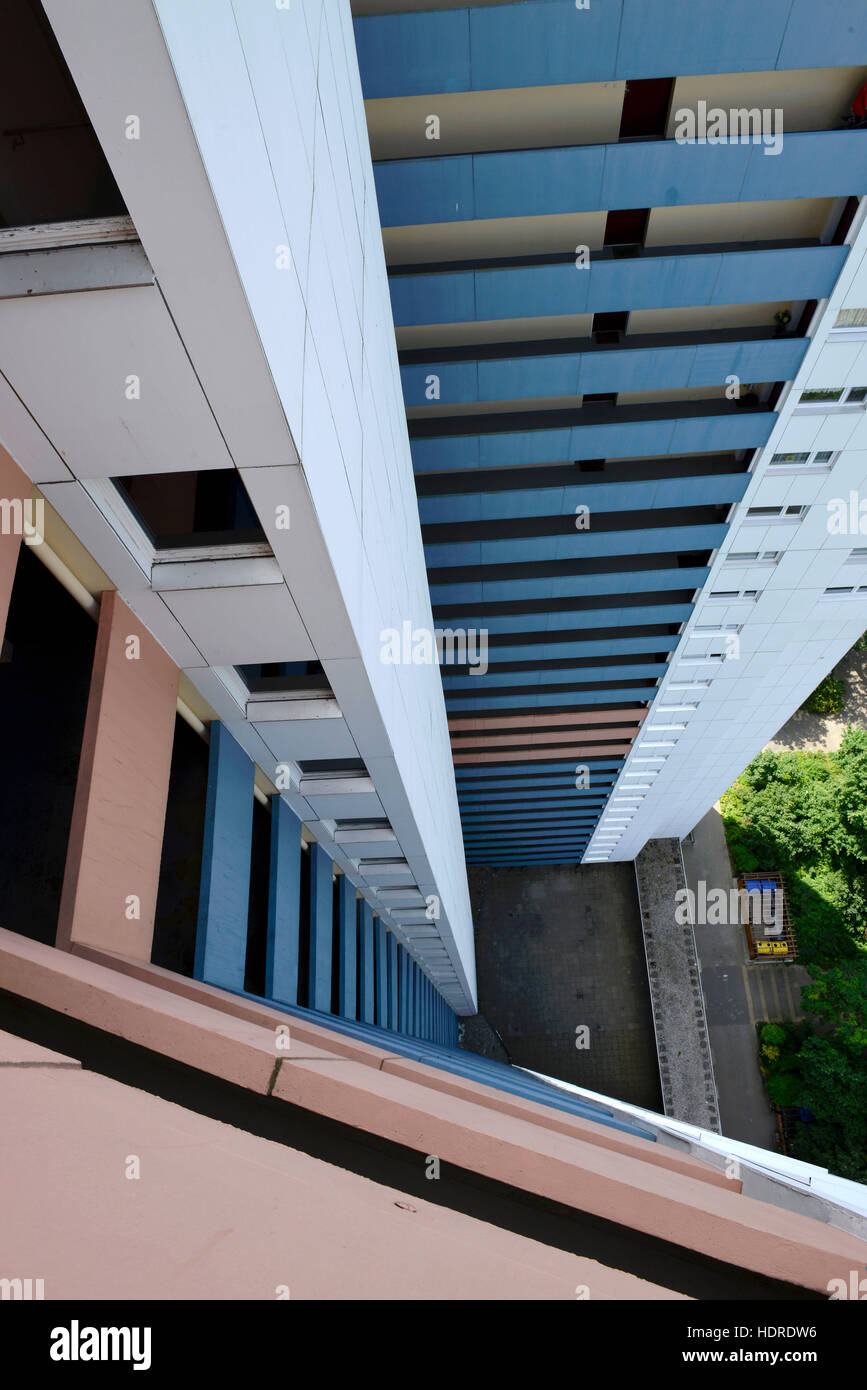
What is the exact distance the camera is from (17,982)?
3.37 meters

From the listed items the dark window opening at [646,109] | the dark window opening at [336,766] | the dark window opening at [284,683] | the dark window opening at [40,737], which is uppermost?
the dark window opening at [646,109]

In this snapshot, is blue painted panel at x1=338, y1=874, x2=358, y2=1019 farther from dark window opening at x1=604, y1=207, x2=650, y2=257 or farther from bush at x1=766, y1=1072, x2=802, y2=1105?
bush at x1=766, y1=1072, x2=802, y2=1105

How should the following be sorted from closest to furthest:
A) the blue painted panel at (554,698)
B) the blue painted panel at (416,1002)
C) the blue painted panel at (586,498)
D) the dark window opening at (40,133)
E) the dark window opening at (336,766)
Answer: the dark window opening at (40,133) → the dark window opening at (336,766) → the blue painted panel at (586,498) → the blue painted panel at (554,698) → the blue painted panel at (416,1002)

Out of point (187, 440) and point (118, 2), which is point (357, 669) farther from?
point (118, 2)

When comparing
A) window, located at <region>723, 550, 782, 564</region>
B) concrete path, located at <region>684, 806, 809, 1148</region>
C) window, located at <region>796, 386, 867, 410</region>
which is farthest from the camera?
concrete path, located at <region>684, 806, 809, 1148</region>

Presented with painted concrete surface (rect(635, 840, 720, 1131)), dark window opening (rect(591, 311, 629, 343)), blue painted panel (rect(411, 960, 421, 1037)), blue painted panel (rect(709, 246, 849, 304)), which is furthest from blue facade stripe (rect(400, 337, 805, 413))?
painted concrete surface (rect(635, 840, 720, 1131))

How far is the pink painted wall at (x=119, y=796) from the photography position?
5305 mm

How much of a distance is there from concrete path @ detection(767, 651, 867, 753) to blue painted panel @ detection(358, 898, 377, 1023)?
25.9 metres

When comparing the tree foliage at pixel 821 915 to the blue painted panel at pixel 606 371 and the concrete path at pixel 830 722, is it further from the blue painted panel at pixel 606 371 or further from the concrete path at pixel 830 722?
the blue painted panel at pixel 606 371

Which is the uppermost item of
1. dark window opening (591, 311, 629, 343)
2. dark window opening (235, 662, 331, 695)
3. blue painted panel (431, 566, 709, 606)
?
dark window opening (591, 311, 629, 343)

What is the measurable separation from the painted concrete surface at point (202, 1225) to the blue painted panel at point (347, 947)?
12.6 metres

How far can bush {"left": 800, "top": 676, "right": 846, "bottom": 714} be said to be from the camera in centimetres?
3691

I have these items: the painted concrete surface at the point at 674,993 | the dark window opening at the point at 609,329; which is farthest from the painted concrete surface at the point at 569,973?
the dark window opening at the point at 609,329
